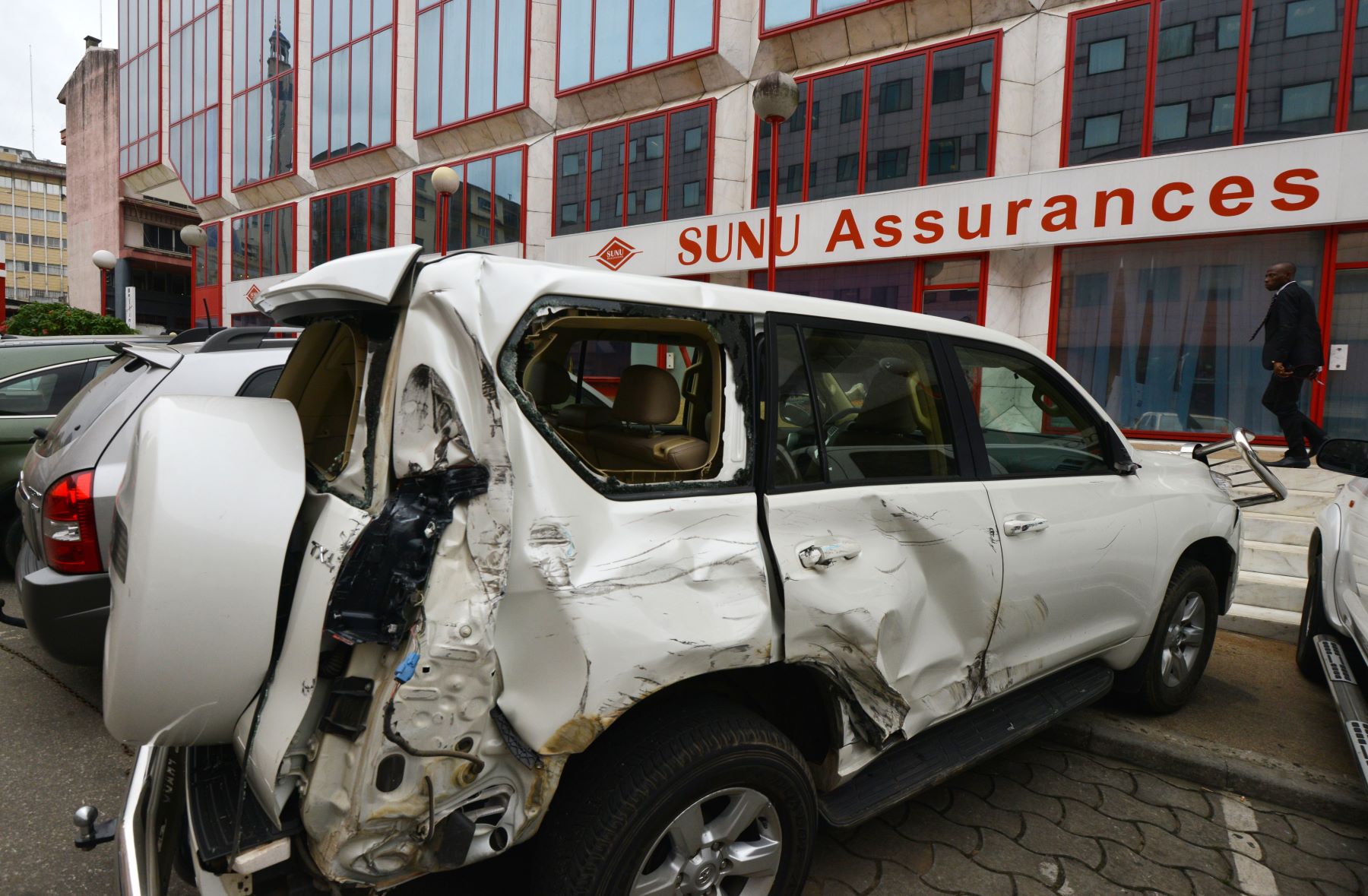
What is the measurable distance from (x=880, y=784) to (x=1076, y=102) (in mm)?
11622

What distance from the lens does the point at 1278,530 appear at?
618cm

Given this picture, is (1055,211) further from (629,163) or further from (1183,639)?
(1183,639)

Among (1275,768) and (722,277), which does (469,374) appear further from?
(722,277)

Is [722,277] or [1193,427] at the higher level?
[722,277]

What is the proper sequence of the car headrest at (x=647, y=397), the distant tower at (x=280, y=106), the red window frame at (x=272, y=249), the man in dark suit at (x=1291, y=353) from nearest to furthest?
1. the car headrest at (x=647, y=397)
2. the man in dark suit at (x=1291, y=353)
3. the distant tower at (x=280, y=106)
4. the red window frame at (x=272, y=249)

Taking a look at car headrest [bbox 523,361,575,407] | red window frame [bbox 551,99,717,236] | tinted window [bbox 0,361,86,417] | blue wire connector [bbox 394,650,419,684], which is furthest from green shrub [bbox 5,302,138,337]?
blue wire connector [bbox 394,650,419,684]

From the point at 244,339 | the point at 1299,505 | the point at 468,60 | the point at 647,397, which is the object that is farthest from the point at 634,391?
the point at 468,60

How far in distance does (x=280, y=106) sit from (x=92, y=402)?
2384 centimetres

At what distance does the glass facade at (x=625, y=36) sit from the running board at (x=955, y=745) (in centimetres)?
1351

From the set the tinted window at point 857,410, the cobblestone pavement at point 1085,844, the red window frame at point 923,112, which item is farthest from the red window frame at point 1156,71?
the tinted window at point 857,410

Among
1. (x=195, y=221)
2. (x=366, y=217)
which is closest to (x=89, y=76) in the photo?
(x=195, y=221)

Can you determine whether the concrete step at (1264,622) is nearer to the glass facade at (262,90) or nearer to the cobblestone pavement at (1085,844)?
the cobblestone pavement at (1085,844)

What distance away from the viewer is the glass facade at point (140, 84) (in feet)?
96.7

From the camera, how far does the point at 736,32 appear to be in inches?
545
